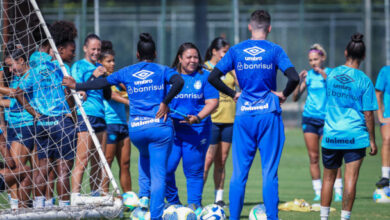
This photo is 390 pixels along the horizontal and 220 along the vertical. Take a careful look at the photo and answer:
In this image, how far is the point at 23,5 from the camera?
9414mm

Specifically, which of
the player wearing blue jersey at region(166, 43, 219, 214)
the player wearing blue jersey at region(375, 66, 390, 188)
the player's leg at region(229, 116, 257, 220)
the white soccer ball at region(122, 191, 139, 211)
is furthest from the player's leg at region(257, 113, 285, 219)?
the player wearing blue jersey at region(375, 66, 390, 188)

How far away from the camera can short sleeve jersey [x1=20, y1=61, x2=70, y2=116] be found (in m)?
8.02

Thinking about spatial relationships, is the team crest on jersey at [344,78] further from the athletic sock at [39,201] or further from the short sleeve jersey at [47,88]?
the athletic sock at [39,201]

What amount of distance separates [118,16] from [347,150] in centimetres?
2152

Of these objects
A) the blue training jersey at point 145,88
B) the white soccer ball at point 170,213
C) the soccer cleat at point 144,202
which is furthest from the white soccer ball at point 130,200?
the blue training jersey at point 145,88

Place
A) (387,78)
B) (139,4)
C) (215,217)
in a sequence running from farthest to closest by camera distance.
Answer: (139,4)
(387,78)
(215,217)

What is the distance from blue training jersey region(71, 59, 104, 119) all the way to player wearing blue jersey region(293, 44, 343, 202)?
3.07 m

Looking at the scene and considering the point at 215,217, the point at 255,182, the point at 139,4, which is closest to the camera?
the point at 215,217

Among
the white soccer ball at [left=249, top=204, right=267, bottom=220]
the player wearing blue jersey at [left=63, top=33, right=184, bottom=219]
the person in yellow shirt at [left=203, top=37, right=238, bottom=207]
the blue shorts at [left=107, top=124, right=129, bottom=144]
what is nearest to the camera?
the white soccer ball at [left=249, top=204, right=267, bottom=220]

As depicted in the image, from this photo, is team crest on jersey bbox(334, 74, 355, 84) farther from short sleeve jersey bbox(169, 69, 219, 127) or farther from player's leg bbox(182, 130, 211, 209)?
player's leg bbox(182, 130, 211, 209)

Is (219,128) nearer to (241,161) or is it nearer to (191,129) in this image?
(191,129)

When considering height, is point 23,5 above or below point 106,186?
above

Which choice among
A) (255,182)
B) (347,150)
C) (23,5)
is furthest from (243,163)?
(255,182)

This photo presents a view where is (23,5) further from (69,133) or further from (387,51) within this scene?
(387,51)
